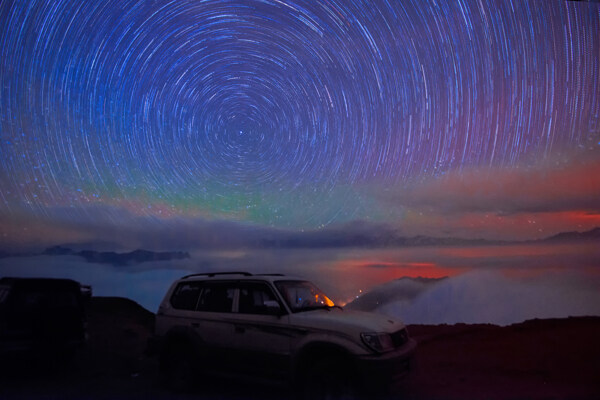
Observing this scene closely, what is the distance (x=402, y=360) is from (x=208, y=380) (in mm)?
4511

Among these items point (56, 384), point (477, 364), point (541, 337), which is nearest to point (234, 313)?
point (56, 384)

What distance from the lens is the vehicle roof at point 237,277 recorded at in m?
7.78

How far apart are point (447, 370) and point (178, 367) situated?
6.05 m

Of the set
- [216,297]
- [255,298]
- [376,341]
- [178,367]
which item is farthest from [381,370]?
[178,367]

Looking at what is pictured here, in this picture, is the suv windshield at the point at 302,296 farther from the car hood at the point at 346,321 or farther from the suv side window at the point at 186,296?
the suv side window at the point at 186,296

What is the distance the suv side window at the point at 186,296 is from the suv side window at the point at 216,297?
0.61 ft

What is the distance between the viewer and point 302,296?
310 inches

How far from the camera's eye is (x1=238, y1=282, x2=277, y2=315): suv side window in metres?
7.45

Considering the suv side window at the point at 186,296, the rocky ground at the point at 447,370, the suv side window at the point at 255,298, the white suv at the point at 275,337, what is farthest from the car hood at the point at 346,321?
the suv side window at the point at 186,296

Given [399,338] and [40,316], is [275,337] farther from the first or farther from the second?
[40,316]

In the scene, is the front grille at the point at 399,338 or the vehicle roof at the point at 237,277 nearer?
the front grille at the point at 399,338

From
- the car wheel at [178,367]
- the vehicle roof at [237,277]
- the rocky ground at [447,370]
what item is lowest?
the rocky ground at [447,370]

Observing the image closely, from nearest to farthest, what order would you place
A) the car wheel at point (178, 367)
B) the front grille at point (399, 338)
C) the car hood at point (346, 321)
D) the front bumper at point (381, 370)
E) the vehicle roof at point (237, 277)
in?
the front bumper at point (381, 370) → the car hood at point (346, 321) → the front grille at point (399, 338) → the vehicle roof at point (237, 277) → the car wheel at point (178, 367)

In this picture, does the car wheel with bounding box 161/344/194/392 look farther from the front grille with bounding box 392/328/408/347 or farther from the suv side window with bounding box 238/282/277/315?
the front grille with bounding box 392/328/408/347
